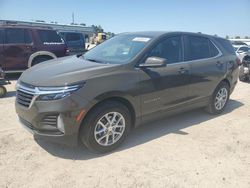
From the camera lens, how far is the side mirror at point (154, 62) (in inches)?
155

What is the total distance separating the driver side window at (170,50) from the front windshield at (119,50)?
226 millimetres

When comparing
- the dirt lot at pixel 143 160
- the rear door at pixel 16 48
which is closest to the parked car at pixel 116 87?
A: the dirt lot at pixel 143 160

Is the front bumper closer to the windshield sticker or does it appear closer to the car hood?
the car hood

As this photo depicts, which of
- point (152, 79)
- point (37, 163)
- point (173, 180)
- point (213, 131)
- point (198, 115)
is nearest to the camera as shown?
point (173, 180)

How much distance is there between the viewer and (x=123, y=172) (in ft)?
11.2

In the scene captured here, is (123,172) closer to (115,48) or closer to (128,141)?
(128,141)

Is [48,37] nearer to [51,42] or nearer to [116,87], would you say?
[51,42]

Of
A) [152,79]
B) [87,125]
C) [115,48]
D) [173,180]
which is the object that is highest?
[115,48]

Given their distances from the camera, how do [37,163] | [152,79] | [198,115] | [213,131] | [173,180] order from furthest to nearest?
[198,115]
[213,131]
[152,79]
[37,163]
[173,180]

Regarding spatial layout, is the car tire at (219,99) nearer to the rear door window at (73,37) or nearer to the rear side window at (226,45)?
the rear side window at (226,45)

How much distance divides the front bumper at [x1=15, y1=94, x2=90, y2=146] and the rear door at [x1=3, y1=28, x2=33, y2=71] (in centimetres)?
643

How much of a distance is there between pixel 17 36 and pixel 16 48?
45 cm

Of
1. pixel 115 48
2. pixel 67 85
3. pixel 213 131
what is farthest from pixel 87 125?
pixel 213 131

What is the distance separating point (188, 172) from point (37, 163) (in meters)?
2.03
